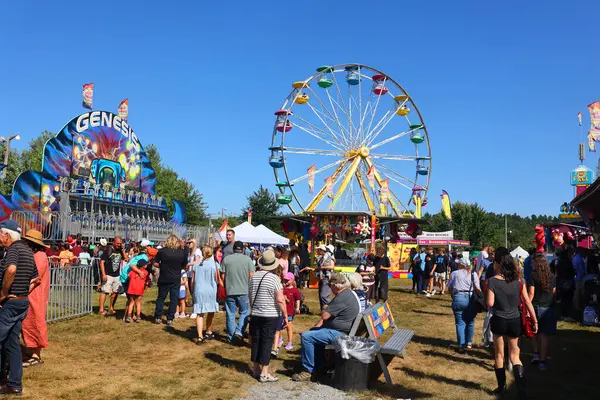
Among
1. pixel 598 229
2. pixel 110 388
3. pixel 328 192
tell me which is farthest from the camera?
pixel 328 192

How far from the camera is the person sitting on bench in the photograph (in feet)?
21.7

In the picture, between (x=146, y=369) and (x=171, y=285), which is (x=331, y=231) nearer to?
(x=171, y=285)

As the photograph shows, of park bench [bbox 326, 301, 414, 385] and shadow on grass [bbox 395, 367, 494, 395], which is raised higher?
park bench [bbox 326, 301, 414, 385]

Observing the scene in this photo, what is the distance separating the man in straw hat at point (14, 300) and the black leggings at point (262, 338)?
98.7 inches

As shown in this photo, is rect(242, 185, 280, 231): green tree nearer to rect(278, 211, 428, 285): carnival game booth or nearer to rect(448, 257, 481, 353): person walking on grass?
rect(278, 211, 428, 285): carnival game booth

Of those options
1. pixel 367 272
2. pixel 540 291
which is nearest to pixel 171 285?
pixel 367 272

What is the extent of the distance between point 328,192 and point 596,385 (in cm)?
2141

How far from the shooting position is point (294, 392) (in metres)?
6.11

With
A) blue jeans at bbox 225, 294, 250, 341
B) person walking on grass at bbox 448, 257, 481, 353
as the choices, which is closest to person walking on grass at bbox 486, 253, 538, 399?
person walking on grass at bbox 448, 257, 481, 353

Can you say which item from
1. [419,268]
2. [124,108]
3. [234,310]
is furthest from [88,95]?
[234,310]

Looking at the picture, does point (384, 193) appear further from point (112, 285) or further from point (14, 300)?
point (14, 300)

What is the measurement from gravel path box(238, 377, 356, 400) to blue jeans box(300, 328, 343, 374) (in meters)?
0.29

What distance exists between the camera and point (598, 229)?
10859 millimetres

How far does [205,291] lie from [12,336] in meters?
3.54
